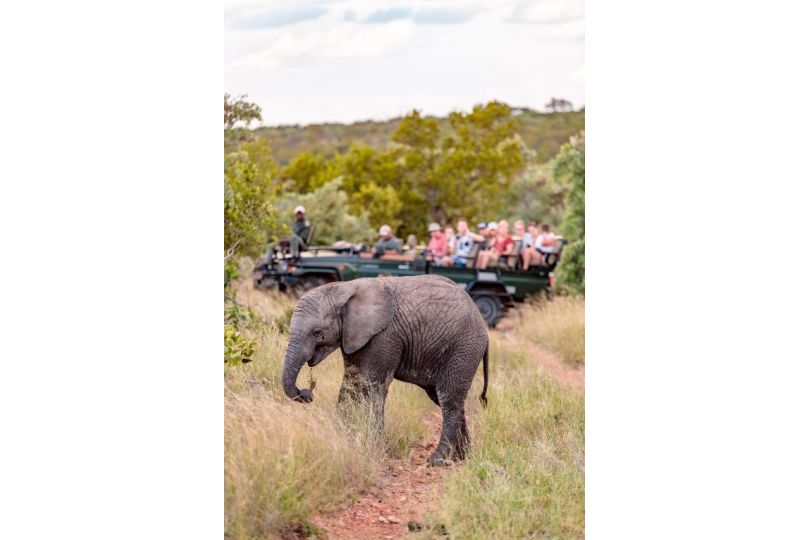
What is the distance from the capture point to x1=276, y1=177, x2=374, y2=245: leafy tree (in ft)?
71.3

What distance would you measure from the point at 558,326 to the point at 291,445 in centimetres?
689

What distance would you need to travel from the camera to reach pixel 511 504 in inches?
228

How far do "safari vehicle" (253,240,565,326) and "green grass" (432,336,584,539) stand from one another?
5.91m

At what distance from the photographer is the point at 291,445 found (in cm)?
561

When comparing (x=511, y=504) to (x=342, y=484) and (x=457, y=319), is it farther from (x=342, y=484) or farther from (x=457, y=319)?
(x=457, y=319)

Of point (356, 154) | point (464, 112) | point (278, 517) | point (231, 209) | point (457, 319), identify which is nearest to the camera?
point (278, 517)

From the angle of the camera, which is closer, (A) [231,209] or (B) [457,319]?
(B) [457,319]

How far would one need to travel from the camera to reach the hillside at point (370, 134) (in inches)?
1420

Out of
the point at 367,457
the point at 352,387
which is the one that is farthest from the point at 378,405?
the point at 367,457

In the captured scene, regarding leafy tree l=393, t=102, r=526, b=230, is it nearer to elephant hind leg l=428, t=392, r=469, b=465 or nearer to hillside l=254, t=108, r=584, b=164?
hillside l=254, t=108, r=584, b=164

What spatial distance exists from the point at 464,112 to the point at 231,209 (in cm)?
1466

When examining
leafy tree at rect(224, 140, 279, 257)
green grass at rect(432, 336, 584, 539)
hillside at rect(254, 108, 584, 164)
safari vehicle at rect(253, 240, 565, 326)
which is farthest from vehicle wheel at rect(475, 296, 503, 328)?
hillside at rect(254, 108, 584, 164)
